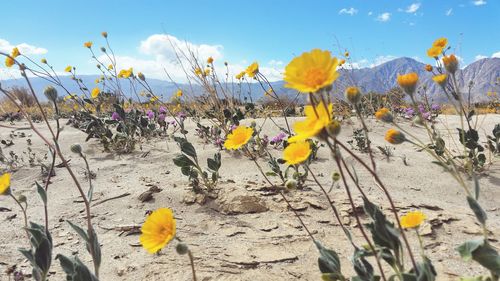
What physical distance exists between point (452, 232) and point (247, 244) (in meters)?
1.03

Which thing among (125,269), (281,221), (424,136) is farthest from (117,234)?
(424,136)

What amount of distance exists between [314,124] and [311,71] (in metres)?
0.14

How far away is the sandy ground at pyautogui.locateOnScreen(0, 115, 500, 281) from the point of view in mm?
1664

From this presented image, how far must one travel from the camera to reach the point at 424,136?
4695mm

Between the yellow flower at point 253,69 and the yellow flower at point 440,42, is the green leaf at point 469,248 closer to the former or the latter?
the yellow flower at point 440,42

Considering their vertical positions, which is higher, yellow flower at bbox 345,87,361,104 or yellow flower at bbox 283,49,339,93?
yellow flower at bbox 283,49,339,93

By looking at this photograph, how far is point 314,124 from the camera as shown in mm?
1022

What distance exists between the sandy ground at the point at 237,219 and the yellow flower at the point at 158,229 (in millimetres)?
426

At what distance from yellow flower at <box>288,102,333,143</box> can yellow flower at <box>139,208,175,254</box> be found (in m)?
0.46

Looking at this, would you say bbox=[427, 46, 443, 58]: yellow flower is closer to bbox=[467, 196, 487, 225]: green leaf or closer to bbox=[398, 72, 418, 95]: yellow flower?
bbox=[398, 72, 418, 95]: yellow flower

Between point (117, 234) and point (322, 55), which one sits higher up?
point (322, 55)

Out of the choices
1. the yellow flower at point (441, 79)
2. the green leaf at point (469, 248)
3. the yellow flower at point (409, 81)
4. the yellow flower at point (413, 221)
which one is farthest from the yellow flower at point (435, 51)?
the green leaf at point (469, 248)

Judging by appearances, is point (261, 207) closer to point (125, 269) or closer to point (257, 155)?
point (125, 269)

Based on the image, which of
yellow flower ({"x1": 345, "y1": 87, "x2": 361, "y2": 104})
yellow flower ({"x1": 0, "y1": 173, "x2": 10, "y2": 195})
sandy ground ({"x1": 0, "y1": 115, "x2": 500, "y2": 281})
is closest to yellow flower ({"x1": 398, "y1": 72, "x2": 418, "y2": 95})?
yellow flower ({"x1": 345, "y1": 87, "x2": 361, "y2": 104})
